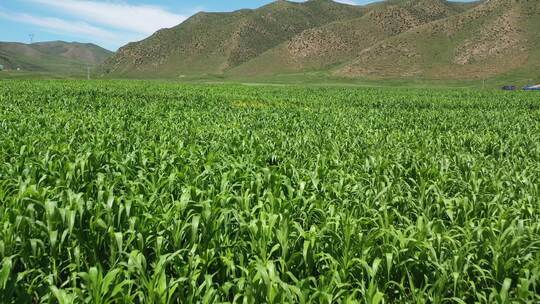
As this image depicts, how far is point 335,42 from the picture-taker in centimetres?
17625

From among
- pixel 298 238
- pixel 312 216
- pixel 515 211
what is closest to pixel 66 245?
pixel 298 238

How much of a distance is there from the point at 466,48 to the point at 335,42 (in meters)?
59.8

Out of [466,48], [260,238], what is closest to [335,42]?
[466,48]

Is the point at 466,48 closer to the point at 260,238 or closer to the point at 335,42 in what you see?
the point at 335,42

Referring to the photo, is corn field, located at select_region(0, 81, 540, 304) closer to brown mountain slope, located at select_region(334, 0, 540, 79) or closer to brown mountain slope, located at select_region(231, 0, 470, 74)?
brown mountain slope, located at select_region(334, 0, 540, 79)

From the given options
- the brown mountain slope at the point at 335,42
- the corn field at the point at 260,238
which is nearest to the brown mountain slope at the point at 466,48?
the brown mountain slope at the point at 335,42

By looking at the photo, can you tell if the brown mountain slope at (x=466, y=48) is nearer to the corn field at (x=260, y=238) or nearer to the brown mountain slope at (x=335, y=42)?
the brown mountain slope at (x=335, y=42)

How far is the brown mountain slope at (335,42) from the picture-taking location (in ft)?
557

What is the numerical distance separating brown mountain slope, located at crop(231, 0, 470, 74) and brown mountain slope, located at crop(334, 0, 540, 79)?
3234 cm

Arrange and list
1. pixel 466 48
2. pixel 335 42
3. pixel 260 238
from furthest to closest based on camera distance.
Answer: pixel 335 42
pixel 466 48
pixel 260 238

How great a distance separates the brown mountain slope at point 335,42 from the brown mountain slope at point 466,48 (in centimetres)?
3234

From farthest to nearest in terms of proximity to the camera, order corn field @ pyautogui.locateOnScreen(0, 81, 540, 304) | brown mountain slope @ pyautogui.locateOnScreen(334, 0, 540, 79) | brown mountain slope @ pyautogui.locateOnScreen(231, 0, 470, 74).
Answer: brown mountain slope @ pyautogui.locateOnScreen(231, 0, 470, 74), brown mountain slope @ pyautogui.locateOnScreen(334, 0, 540, 79), corn field @ pyautogui.locateOnScreen(0, 81, 540, 304)

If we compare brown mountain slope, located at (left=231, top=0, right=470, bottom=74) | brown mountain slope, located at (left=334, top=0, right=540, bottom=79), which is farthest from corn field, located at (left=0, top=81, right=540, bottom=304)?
brown mountain slope, located at (left=231, top=0, right=470, bottom=74)

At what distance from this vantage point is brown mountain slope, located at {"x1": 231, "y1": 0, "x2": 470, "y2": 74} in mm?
169750
